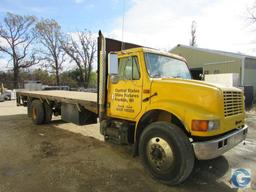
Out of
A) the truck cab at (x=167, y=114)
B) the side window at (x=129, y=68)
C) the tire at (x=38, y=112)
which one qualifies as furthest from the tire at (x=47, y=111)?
the side window at (x=129, y=68)

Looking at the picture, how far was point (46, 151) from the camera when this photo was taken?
4.82 m

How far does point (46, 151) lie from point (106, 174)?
1950 millimetres

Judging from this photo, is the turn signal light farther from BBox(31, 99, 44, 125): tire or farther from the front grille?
BBox(31, 99, 44, 125): tire

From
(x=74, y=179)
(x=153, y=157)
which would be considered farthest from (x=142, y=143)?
(x=74, y=179)

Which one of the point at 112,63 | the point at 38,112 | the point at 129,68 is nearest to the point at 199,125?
the point at 129,68

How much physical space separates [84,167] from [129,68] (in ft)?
6.93

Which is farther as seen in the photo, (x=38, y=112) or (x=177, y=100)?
(x=38, y=112)

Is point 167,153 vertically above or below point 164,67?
below

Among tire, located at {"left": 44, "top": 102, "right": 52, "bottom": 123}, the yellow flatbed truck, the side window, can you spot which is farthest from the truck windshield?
tire, located at {"left": 44, "top": 102, "right": 52, "bottom": 123}

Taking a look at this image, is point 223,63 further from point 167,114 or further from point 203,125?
point 203,125

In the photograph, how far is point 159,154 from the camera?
3.32 meters

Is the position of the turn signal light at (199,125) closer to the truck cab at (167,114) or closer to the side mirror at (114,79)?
the truck cab at (167,114)

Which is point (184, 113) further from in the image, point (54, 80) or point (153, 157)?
point (54, 80)

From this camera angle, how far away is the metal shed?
15133 millimetres
